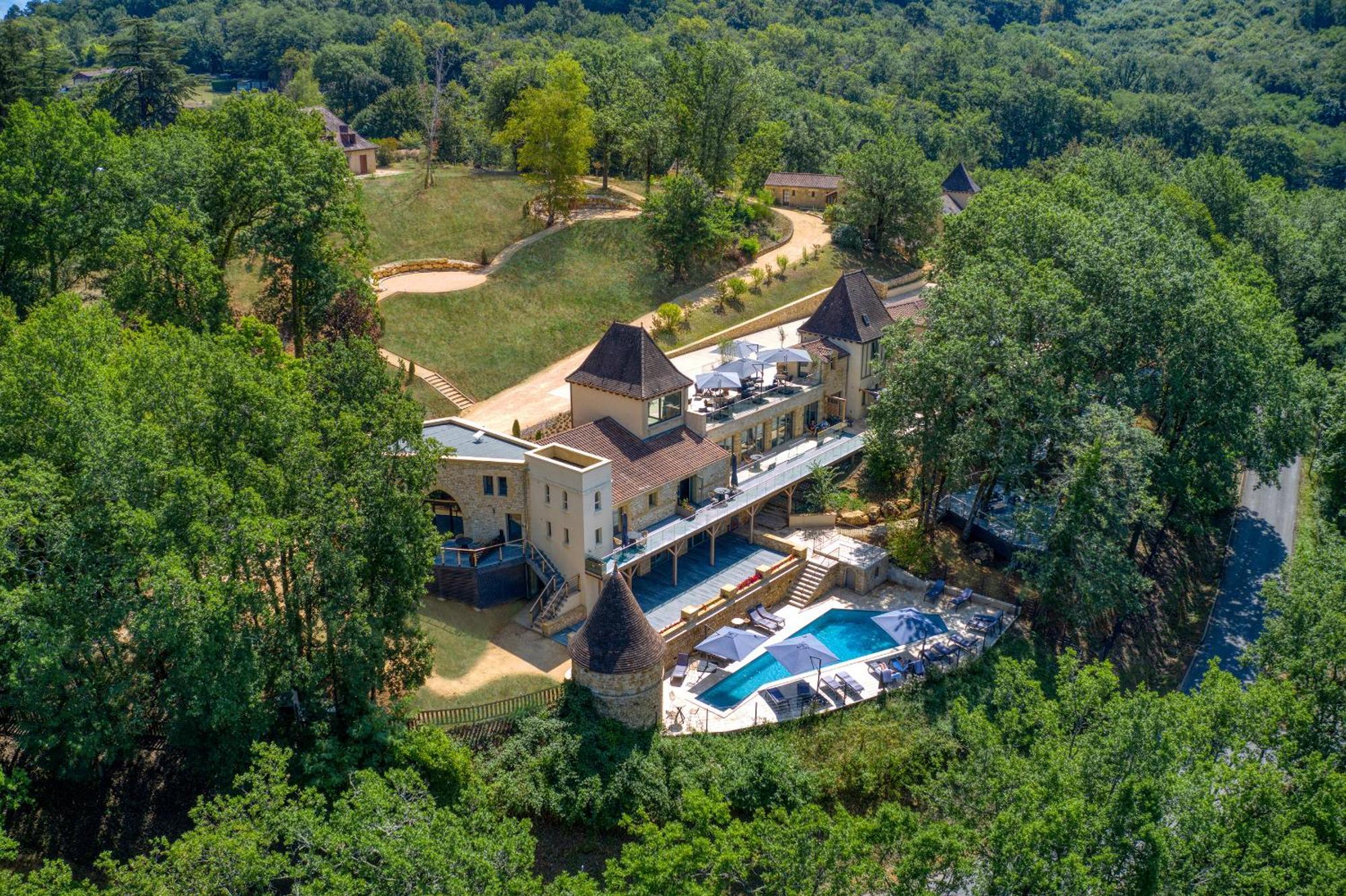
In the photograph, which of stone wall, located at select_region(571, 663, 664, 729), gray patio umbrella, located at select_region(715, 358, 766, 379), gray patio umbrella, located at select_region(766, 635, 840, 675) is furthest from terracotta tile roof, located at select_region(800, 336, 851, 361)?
stone wall, located at select_region(571, 663, 664, 729)

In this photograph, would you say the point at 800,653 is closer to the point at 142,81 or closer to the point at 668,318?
the point at 668,318

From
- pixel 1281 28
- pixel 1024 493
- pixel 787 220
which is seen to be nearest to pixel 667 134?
pixel 787 220

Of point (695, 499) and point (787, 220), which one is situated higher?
point (787, 220)

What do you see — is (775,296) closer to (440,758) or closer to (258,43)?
(440,758)

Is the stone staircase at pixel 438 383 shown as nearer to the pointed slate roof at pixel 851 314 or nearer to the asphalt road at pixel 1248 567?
the pointed slate roof at pixel 851 314

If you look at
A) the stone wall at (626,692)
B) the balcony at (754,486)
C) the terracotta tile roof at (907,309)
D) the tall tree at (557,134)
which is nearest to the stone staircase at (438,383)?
the balcony at (754,486)

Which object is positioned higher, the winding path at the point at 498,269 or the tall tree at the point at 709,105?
the tall tree at the point at 709,105

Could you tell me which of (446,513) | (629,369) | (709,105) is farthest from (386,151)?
(446,513)

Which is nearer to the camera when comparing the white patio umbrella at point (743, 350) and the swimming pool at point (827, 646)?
the swimming pool at point (827, 646)
